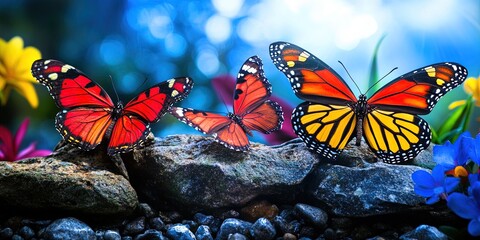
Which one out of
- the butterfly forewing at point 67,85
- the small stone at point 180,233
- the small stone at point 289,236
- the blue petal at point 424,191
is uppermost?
the butterfly forewing at point 67,85

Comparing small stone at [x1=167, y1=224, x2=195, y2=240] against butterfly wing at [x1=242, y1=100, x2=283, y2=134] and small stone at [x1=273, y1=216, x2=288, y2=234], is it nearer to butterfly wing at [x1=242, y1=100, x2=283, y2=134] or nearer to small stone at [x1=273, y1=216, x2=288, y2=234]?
small stone at [x1=273, y1=216, x2=288, y2=234]

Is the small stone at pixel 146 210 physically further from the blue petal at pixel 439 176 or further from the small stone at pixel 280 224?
the blue petal at pixel 439 176

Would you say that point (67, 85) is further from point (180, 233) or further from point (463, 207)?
point (463, 207)

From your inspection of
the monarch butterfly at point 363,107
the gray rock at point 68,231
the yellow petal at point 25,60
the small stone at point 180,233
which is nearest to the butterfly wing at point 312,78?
the monarch butterfly at point 363,107

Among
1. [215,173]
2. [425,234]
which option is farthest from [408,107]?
[215,173]

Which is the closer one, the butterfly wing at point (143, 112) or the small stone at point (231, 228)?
the small stone at point (231, 228)

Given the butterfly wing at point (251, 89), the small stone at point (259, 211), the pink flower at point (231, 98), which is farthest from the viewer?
the pink flower at point (231, 98)

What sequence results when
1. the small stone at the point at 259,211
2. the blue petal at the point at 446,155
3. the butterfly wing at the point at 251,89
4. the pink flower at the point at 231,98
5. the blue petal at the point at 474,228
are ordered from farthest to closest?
the pink flower at the point at 231,98
the butterfly wing at the point at 251,89
the small stone at the point at 259,211
the blue petal at the point at 446,155
the blue petal at the point at 474,228

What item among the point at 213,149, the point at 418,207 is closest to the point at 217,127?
the point at 213,149
